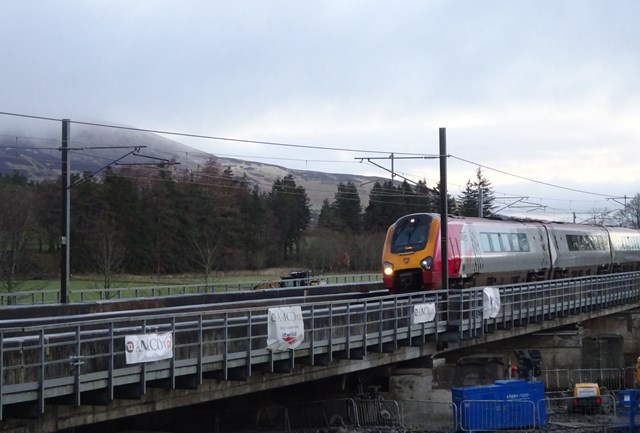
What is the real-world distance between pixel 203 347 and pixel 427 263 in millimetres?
17037

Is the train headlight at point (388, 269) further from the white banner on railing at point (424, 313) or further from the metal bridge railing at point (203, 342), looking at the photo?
the white banner on railing at point (424, 313)

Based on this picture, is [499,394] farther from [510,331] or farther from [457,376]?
[510,331]

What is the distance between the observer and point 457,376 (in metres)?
28.3

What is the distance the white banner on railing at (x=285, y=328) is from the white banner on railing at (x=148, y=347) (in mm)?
3224

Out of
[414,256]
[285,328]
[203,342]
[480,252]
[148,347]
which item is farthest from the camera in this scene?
[480,252]

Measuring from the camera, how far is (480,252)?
36.1 m

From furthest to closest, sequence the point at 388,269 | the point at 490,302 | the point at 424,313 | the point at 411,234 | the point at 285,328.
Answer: the point at 388,269, the point at 411,234, the point at 490,302, the point at 424,313, the point at 285,328

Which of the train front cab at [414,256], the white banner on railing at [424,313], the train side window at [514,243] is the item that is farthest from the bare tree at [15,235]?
the train side window at [514,243]

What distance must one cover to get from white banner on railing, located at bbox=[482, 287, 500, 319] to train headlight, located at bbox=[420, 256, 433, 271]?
4.09 m

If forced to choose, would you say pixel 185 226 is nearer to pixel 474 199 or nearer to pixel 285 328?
pixel 474 199

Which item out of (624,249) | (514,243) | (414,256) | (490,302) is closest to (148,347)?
(490,302)

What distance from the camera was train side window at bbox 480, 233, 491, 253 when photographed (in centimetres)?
3641

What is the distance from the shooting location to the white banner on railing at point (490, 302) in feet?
95.4

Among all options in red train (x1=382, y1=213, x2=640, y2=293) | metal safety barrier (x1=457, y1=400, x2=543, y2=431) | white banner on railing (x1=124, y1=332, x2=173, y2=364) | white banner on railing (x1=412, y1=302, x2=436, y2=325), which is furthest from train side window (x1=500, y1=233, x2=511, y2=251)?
white banner on railing (x1=124, y1=332, x2=173, y2=364)
